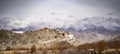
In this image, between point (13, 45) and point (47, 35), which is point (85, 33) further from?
point (13, 45)

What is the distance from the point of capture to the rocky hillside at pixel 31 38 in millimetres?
28209

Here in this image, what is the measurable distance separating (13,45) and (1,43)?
1593 mm

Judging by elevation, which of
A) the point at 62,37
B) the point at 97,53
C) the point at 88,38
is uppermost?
the point at 97,53

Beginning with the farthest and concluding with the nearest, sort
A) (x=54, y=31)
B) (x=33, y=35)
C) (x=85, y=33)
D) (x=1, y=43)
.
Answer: (x=85, y=33) < (x=54, y=31) < (x=33, y=35) < (x=1, y=43)

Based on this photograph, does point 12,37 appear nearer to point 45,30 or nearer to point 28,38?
point 28,38

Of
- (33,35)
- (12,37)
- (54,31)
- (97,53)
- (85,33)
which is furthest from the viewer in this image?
(85,33)

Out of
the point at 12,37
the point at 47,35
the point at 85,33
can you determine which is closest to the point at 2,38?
the point at 12,37

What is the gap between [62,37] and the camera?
32531 mm

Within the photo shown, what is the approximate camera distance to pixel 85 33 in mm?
60469

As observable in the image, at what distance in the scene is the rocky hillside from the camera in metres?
28.2

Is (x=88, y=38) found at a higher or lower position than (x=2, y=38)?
lower

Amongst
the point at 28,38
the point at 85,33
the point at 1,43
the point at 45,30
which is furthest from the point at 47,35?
the point at 85,33

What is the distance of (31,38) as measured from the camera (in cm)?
3064

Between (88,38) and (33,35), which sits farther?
(88,38)
